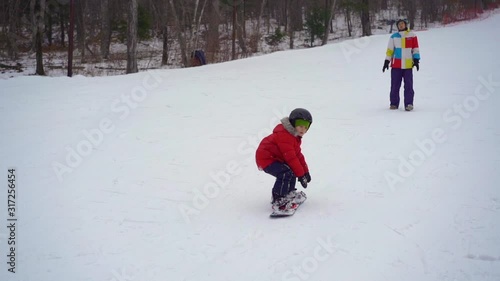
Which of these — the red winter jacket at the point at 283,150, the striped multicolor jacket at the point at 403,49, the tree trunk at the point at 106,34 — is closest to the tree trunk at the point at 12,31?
the tree trunk at the point at 106,34

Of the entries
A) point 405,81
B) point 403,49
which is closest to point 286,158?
point 405,81

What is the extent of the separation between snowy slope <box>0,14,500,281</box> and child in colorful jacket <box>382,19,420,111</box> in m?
0.59

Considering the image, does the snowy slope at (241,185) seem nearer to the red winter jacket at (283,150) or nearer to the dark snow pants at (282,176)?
the dark snow pants at (282,176)

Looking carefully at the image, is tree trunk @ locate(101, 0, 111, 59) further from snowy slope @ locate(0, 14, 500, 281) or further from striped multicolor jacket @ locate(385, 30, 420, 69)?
striped multicolor jacket @ locate(385, 30, 420, 69)

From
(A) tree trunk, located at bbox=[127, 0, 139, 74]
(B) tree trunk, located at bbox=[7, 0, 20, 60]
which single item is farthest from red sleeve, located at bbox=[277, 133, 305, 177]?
(B) tree trunk, located at bbox=[7, 0, 20, 60]

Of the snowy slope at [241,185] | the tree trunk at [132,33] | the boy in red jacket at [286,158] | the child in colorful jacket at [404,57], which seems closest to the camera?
the snowy slope at [241,185]

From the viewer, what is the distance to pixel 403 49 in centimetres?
792

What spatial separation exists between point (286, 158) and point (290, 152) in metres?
0.07

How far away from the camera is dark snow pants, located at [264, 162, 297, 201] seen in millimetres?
4121

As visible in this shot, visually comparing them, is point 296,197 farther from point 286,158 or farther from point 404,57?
point 404,57

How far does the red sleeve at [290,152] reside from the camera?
401 centimetres

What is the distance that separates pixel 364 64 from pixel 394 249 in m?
11.9

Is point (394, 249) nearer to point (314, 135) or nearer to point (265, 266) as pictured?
point (265, 266)

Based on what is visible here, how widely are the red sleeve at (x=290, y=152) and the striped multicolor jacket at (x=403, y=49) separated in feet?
15.8
